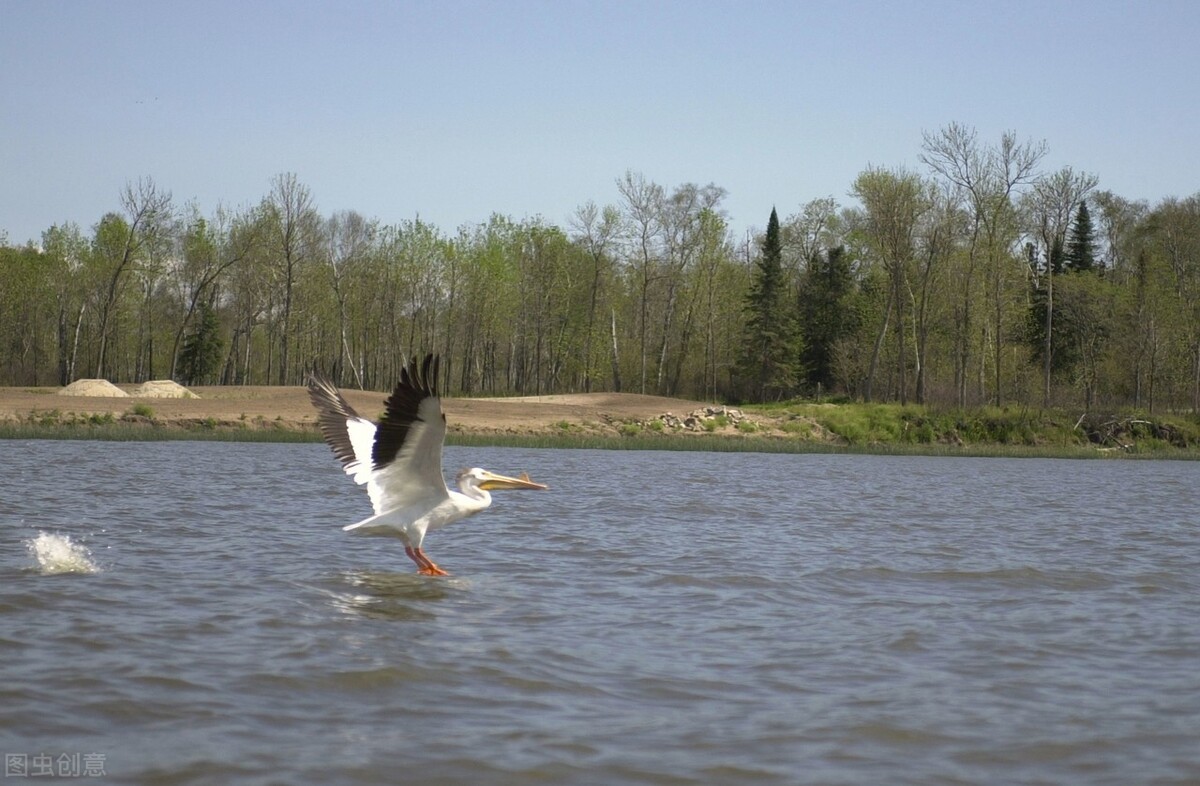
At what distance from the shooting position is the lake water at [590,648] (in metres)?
5.64

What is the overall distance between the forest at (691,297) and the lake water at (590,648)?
37.9 meters

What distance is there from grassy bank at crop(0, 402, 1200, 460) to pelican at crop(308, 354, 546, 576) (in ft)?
78.7

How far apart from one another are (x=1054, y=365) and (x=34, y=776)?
2347 inches

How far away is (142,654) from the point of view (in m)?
7.25

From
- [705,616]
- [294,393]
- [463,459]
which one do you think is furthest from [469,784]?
[294,393]

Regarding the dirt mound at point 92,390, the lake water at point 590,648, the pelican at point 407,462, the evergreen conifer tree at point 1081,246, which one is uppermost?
the evergreen conifer tree at point 1081,246

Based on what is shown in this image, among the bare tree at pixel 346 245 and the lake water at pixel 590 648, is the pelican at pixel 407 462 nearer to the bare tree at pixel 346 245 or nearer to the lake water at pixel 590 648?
the lake water at pixel 590 648

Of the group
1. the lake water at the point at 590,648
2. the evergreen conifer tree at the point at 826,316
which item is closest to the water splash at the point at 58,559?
the lake water at the point at 590,648

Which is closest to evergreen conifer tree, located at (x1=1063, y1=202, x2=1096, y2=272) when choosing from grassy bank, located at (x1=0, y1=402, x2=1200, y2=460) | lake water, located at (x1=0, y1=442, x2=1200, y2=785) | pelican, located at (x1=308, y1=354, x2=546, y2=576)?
grassy bank, located at (x1=0, y1=402, x2=1200, y2=460)

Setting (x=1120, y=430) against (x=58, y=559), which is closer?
(x=58, y=559)

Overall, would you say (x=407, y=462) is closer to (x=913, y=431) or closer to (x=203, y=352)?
(x=913, y=431)

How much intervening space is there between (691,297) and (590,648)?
61260mm

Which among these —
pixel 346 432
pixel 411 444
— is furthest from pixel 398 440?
pixel 346 432

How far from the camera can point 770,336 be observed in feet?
204
